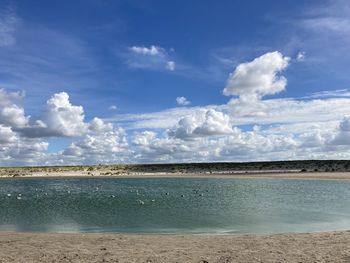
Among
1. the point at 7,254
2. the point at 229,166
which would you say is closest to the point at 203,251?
the point at 7,254

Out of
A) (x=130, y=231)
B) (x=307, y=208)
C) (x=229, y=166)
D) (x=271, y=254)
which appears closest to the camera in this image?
(x=271, y=254)

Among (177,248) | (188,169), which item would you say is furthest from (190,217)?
(188,169)

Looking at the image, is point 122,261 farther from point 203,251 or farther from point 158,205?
point 158,205

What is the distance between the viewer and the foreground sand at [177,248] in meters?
15.7

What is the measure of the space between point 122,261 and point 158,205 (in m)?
27.0

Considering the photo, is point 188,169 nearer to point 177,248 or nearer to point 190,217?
point 190,217

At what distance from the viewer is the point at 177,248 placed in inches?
704

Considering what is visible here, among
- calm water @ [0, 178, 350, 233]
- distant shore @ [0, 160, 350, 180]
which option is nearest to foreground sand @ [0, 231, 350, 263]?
calm water @ [0, 178, 350, 233]

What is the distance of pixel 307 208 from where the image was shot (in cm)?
3784

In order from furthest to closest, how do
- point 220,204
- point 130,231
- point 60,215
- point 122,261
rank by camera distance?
point 220,204 → point 60,215 → point 130,231 → point 122,261

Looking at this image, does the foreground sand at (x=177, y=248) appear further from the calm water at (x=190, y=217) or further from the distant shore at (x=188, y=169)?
the distant shore at (x=188, y=169)

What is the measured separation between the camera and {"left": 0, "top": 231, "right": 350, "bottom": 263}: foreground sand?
15703 millimetres

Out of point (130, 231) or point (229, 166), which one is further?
point (229, 166)

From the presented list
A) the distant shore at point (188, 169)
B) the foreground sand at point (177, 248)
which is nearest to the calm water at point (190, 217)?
the foreground sand at point (177, 248)
